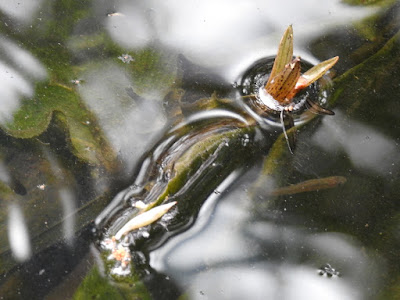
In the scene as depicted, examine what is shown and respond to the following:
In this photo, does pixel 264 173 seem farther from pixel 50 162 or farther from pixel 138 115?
pixel 50 162

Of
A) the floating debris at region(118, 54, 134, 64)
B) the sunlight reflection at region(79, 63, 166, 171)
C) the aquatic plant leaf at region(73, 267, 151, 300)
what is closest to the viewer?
the aquatic plant leaf at region(73, 267, 151, 300)

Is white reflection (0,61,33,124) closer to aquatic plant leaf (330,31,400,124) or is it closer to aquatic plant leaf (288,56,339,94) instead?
aquatic plant leaf (288,56,339,94)

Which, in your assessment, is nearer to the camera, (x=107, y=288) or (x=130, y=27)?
(x=107, y=288)

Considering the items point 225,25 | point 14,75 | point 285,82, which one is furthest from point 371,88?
point 14,75

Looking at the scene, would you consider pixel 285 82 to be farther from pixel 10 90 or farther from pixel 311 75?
pixel 10 90

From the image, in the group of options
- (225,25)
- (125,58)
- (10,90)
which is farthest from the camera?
(225,25)

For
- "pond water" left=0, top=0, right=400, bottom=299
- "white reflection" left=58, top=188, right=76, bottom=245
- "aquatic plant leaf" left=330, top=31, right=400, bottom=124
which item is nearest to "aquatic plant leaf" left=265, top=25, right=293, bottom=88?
"pond water" left=0, top=0, right=400, bottom=299

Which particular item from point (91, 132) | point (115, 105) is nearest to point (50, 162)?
point (91, 132)

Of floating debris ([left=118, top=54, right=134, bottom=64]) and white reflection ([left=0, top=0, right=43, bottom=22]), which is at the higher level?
white reflection ([left=0, top=0, right=43, bottom=22])
